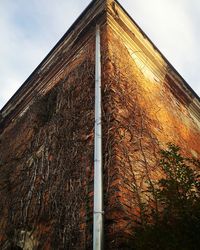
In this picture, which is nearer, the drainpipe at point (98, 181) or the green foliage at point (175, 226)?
the green foliage at point (175, 226)

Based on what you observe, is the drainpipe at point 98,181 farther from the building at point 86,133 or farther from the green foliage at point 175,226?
the green foliage at point 175,226

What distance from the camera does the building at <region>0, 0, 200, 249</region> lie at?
297 centimetres

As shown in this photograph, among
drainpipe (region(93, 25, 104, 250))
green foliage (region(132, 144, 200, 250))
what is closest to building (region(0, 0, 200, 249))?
drainpipe (region(93, 25, 104, 250))

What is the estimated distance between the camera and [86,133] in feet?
12.1

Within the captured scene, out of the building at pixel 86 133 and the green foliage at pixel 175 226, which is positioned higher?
the building at pixel 86 133

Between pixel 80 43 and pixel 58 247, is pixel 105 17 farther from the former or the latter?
pixel 58 247

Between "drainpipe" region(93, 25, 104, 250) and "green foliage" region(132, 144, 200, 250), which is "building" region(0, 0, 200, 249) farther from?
"green foliage" region(132, 144, 200, 250)

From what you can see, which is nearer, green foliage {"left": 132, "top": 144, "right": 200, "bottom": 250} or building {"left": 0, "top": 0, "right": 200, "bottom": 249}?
green foliage {"left": 132, "top": 144, "right": 200, "bottom": 250}

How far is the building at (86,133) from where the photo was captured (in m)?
2.97

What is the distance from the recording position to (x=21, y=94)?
7.24 m

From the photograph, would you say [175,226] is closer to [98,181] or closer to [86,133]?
[98,181]

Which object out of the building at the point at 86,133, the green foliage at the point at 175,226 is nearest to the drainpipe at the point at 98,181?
the building at the point at 86,133

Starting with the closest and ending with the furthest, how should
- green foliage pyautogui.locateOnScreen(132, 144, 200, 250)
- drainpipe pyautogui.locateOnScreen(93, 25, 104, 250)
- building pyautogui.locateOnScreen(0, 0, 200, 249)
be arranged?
green foliage pyautogui.locateOnScreen(132, 144, 200, 250) < drainpipe pyautogui.locateOnScreen(93, 25, 104, 250) < building pyautogui.locateOnScreen(0, 0, 200, 249)

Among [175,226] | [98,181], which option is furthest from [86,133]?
[175,226]
